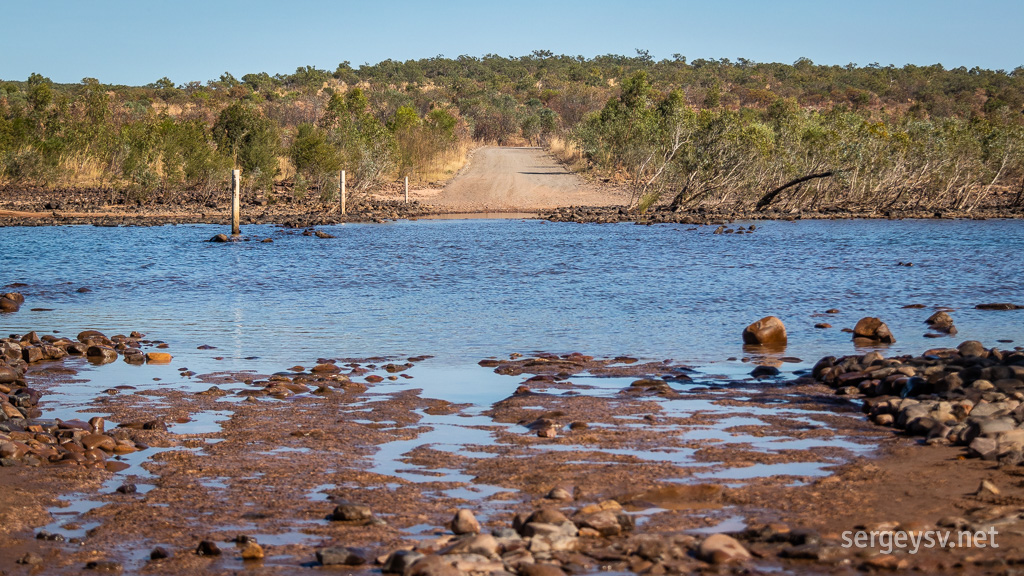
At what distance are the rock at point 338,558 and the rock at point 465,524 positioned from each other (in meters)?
0.64

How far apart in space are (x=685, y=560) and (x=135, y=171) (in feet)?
145

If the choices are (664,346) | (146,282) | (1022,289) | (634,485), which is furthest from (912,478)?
(146,282)

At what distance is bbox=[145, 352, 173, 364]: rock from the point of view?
1235 centimetres

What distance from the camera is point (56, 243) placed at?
99.3 ft

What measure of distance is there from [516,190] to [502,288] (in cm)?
3347

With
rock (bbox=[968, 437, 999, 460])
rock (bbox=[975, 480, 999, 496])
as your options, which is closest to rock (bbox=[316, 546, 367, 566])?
rock (bbox=[975, 480, 999, 496])

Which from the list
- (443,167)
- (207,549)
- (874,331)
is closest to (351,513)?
(207,549)

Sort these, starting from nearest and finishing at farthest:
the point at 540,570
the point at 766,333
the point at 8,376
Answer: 1. the point at 540,570
2. the point at 8,376
3. the point at 766,333

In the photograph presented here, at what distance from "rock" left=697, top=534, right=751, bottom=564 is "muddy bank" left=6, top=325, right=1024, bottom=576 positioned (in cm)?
1

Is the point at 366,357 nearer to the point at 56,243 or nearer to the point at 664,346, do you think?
the point at 664,346

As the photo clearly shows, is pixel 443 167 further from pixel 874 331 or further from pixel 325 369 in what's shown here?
pixel 325 369

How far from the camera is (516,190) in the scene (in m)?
53.5

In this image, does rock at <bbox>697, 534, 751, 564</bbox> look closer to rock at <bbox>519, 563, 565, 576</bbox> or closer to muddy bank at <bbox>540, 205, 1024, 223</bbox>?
rock at <bbox>519, 563, 565, 576</bbox>

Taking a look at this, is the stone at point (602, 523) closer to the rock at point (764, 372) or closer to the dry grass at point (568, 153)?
the rock at point (764, 372)
